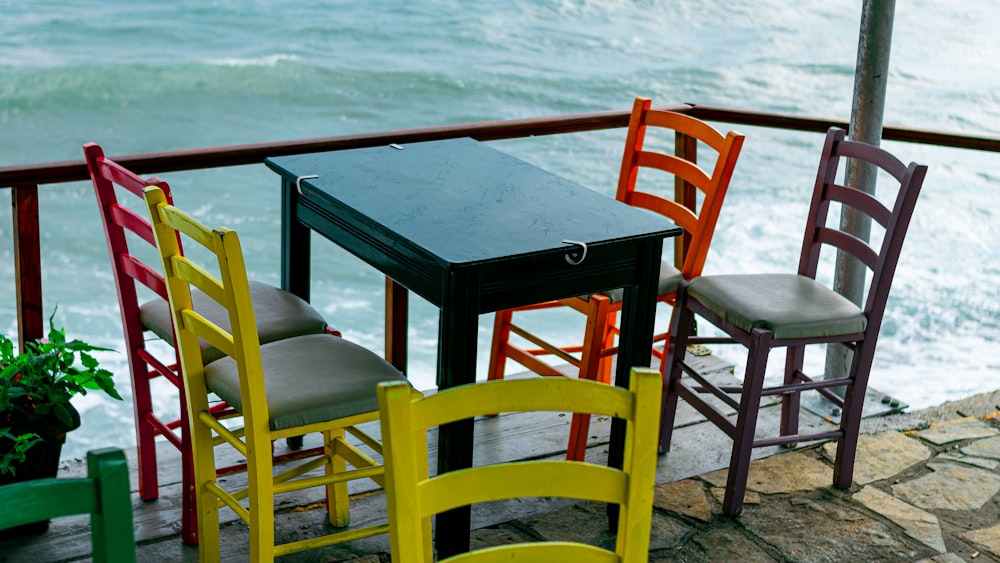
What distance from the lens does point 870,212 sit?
9.20 ft

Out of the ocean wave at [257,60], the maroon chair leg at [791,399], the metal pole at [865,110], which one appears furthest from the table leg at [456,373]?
the ocean wave at [257,60]

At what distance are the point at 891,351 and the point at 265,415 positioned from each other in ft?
21.2

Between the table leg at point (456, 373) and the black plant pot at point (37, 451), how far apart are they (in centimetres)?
87

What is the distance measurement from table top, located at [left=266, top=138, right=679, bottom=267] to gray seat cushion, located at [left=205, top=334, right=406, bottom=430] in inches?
10.7

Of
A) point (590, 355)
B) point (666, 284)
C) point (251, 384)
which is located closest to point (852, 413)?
point (666, 284)

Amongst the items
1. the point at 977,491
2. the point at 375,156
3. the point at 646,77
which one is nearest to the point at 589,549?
the point at 375,156

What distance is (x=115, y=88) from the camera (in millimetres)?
14273

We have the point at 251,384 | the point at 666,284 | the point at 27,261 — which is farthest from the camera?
the point at 666,284

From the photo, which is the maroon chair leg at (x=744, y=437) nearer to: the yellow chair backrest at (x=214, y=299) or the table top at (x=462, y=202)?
the table top at (x=462, y=202)

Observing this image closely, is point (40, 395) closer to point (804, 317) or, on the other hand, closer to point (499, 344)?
point (499, 344)

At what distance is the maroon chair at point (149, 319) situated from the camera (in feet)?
7.92

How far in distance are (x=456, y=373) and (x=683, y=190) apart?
5.89ft

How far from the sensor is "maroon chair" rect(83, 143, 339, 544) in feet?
7.92

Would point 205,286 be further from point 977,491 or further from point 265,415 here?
point 977,491
